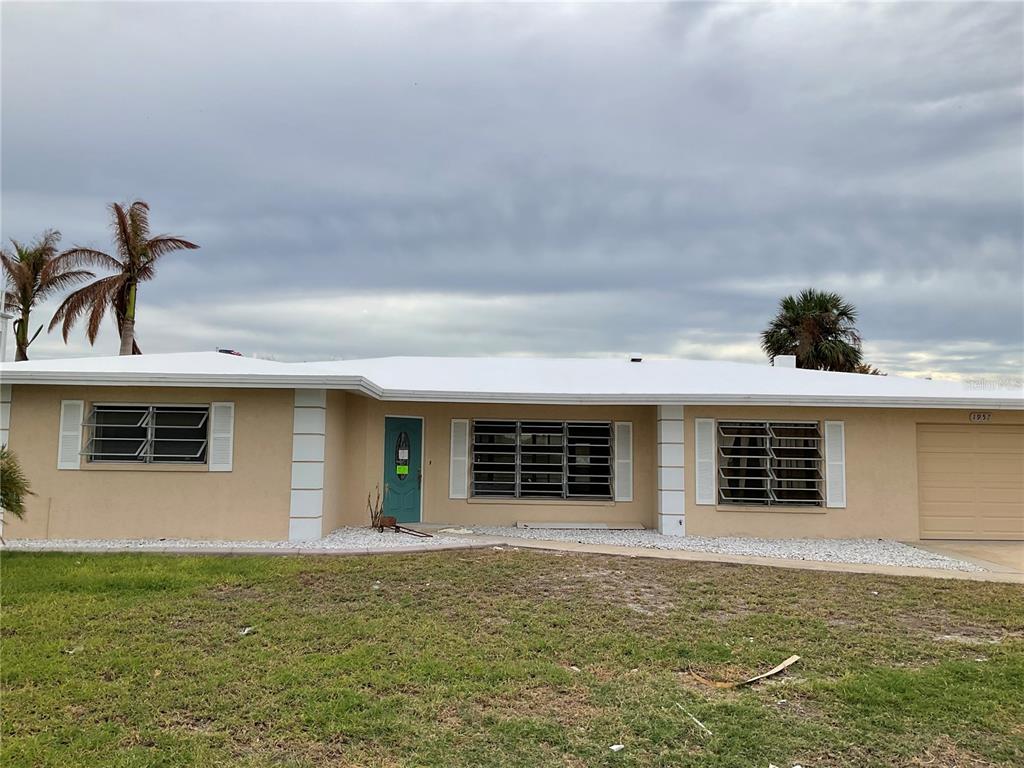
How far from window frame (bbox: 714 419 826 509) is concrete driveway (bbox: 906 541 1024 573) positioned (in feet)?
6.38

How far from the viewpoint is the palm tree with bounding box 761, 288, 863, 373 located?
2455 centimetres

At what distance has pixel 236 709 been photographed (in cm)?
429

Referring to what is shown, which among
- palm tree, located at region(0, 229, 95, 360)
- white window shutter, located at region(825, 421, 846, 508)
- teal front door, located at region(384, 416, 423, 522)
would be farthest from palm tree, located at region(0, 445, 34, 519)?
palm tree, located at region(0, 229, 95, 360)

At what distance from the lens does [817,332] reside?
25.3 metres

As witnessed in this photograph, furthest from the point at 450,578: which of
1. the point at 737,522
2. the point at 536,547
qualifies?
the point at 737,522

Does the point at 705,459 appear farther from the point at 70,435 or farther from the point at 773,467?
the point at 70,435

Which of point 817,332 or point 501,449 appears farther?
point 817,332

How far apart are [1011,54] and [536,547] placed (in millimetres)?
9586

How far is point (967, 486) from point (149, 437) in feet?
45.6

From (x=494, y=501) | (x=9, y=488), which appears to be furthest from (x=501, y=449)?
(x=9, y=488)

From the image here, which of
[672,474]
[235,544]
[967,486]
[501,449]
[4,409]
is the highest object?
[4,409]

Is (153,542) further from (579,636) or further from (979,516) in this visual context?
(979,516)

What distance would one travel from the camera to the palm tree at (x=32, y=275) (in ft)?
66.3

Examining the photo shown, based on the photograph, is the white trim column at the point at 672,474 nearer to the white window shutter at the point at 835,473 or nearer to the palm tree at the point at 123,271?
the white window shutter at the point at 835,473
